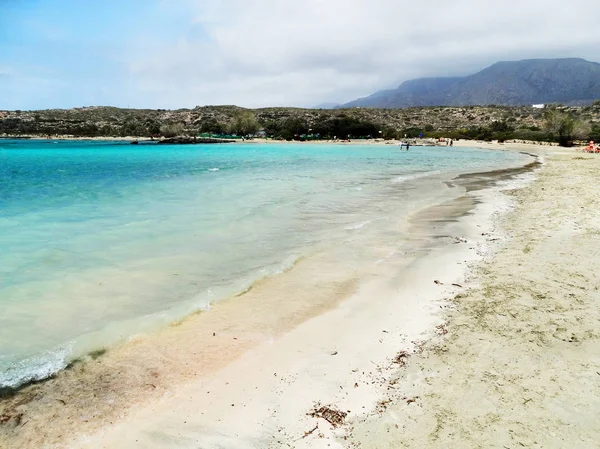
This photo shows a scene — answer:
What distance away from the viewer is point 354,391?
4.16 meters

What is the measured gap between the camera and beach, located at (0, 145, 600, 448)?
11.7ft

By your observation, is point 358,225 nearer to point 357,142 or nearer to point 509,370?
point 509,370

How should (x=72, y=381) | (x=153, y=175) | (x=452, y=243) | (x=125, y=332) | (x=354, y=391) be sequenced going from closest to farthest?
(x=354, y=391) → (x=72, y=381) → (x=125, y=332) → (x=452, y=243) → (x=153, y=175)

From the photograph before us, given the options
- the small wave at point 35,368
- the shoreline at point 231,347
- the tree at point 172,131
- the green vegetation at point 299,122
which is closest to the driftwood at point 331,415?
the shoreline at point 231,347

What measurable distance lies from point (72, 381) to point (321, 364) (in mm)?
3043

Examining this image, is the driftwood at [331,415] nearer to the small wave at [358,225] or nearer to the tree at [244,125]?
the small wave at [358,225]

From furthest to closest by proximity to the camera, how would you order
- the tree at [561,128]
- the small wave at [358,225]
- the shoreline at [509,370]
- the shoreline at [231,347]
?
1. the tree at [561,128]
2. the small wave at [358,225]
3. the shoreline at [231,347]
4. the shoreline at [509,370]

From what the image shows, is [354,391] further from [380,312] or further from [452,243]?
[452,243]

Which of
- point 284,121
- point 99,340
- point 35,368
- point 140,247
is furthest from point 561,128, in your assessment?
point 284,121

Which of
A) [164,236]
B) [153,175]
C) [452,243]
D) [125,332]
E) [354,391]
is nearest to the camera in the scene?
[354,391]

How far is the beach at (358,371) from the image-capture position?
358 cm

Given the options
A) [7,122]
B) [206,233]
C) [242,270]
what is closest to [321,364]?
[242,270]

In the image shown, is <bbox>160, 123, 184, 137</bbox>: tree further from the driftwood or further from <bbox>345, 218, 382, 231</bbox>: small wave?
the driftwood

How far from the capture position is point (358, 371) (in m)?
4.54
